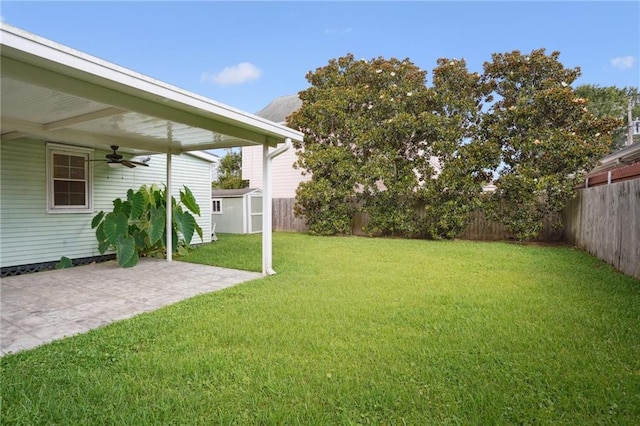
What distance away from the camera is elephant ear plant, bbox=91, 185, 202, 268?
620cm

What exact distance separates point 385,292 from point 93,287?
4.07m

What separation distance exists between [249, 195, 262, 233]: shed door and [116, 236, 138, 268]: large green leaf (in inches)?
262

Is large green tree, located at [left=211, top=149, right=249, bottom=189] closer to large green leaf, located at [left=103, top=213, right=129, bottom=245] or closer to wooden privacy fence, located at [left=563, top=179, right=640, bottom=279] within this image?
large green leaf, located at [left=103, top=213, right=129, bottom=245]

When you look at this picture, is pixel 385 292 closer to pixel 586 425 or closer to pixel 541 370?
pixel 541 370

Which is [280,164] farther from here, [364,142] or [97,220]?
[97,220]

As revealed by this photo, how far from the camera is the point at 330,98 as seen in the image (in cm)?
1152

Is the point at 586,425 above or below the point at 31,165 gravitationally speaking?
below

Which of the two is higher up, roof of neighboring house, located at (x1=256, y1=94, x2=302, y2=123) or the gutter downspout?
roof of neighboring house, located at (x1=256, y1=94, x2=302, y2=123)

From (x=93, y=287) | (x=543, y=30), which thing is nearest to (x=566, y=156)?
(x=543, y=30)

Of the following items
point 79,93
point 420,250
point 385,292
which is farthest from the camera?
point 420,250

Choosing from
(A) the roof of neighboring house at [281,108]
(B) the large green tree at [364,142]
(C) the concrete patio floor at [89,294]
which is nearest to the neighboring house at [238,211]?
(B) the large green tree at [364,142]

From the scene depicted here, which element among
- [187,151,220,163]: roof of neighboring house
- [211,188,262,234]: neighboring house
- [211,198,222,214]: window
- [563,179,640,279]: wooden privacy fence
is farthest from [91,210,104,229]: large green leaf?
[563,179,640,279]: wooden privacy fence

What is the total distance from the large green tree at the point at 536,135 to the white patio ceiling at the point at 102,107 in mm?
6624

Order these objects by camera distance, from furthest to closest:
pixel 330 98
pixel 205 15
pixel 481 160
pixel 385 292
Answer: pixel 330 98 → pixel 481 160 → pixel 205 15 → pixel 385 292
